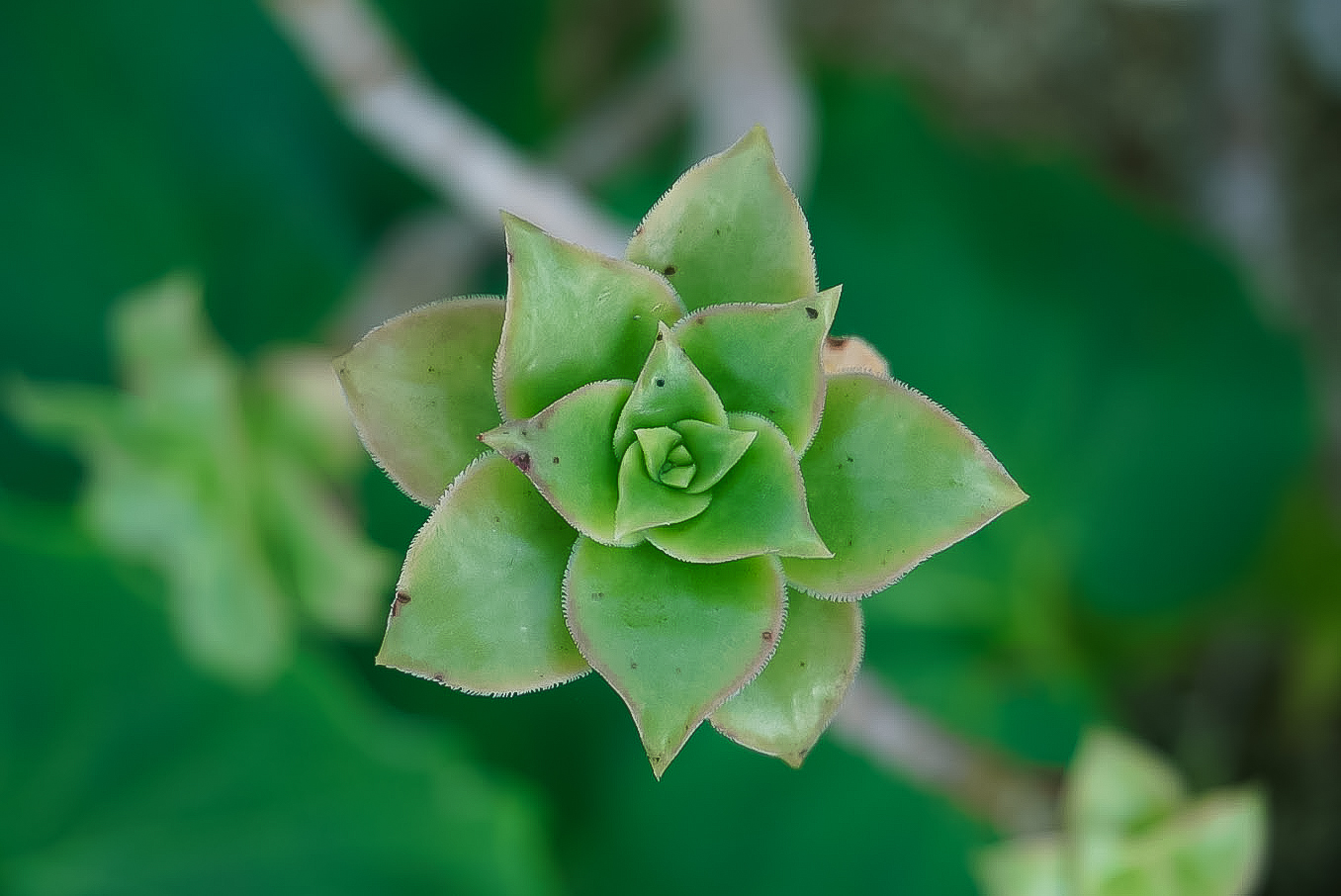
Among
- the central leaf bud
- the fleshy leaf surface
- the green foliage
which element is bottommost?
the green foliage

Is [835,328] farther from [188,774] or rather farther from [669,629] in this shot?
[669,629]

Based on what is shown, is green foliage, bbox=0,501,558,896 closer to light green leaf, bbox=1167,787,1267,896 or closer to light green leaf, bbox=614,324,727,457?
light green leaf, bbox=1167,787,1267,896

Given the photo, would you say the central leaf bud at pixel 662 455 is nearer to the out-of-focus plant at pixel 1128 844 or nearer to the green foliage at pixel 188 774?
the out-of-focus plant at pixel 1128 844

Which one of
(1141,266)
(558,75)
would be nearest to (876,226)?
(1141,266)

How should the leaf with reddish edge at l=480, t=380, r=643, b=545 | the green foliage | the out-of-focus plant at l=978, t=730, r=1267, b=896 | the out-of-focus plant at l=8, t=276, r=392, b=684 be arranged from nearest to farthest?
1. the leaf with reddish edge at l=480, t=380, r=643, b=545
2. the out-of-focus plant at l=978, t=730, r=1267, b=896
3. the out-of-focus plant at l=8, t=276, r=392, b=684
4. the green foliage

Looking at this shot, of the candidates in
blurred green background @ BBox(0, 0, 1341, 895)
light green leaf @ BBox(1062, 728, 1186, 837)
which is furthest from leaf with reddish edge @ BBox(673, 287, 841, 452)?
blurred green background @ BBox(0, 0, 1341, 895)

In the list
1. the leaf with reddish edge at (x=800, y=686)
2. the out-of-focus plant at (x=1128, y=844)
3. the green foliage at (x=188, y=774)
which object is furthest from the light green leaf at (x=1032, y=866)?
the green foliage at (x=188, y=774)
